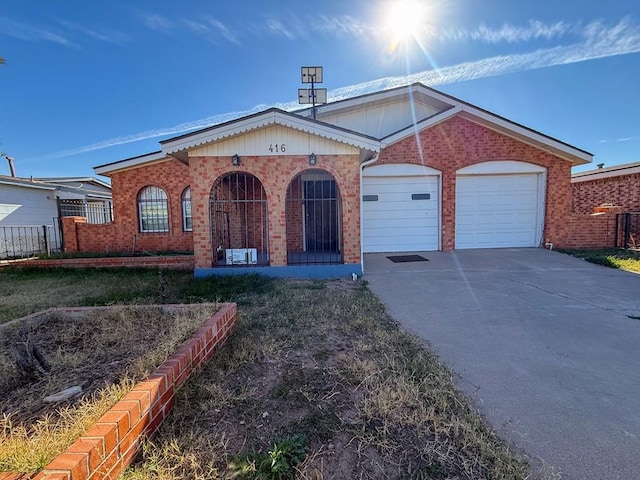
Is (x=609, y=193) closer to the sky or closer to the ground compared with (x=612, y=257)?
closer to the sky

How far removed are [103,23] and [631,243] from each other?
17509mm

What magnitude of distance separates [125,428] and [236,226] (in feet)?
30.1

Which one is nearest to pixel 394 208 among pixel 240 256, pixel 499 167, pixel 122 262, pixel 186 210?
pixel 499 167

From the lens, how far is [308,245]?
429 inches

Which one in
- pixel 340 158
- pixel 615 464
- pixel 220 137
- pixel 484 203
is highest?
pixel 220 137

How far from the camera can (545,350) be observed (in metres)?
3.35

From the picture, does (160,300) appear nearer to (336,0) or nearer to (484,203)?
(336,0)

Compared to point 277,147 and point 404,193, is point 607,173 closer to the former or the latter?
point 404,193

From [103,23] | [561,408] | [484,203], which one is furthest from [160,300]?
[484,203]

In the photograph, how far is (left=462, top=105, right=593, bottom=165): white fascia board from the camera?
9.80 m

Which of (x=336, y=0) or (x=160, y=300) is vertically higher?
(x=336, y=0)

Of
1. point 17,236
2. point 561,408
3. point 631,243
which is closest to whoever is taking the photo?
point 561,408

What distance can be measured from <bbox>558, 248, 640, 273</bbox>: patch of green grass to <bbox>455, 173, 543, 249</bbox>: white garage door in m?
1.36

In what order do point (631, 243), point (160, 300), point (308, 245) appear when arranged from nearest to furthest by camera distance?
point (160, 300), point (631, 243), point (308, 245)
